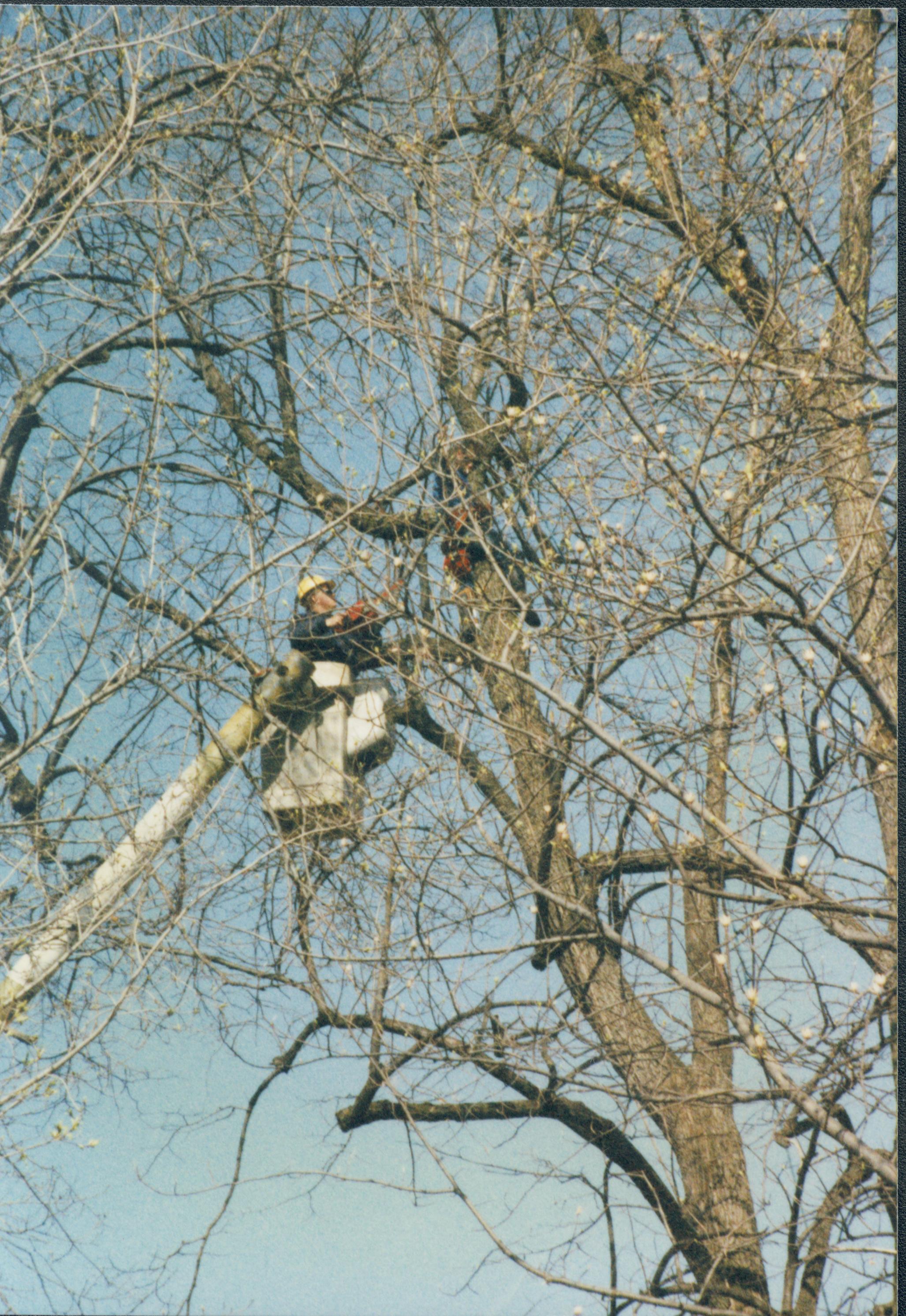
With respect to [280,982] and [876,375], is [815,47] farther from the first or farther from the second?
[280,982]

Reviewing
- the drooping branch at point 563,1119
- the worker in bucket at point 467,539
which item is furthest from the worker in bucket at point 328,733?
the drooping branch at point 563,1119

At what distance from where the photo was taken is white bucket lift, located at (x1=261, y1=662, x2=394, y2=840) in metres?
3.36

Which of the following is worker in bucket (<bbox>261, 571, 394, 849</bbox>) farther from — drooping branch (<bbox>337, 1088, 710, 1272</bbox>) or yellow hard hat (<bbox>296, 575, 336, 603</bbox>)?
drooping branch (<bbox>337, 1088, 710, 1272</bbox>)

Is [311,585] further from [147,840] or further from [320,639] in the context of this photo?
[147,840]

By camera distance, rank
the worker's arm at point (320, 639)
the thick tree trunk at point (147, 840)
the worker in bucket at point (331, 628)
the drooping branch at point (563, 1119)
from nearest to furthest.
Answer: the thick tree trunk at point (147, 840)
the drooping branch at point (563, 1119)
the worker in bucket at point (331, 628)
the worker's arm at point (320, 639)

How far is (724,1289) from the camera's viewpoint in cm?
262

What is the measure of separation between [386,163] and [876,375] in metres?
1.86

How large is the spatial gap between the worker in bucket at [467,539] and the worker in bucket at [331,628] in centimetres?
27

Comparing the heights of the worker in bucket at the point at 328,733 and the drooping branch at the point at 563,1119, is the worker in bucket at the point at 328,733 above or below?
above

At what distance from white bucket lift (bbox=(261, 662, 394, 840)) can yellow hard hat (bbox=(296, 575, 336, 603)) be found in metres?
0.24

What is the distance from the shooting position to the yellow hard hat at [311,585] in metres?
3.32

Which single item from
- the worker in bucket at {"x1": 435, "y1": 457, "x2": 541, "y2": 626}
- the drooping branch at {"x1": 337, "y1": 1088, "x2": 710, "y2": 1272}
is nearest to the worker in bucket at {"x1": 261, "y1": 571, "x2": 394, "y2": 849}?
the worker in bucket at {"x1": 435, "y1": 457, "x2": 541, "y2": 626}

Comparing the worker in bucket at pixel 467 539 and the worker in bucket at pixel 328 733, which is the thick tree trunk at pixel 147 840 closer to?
the worker in bucket at pixel 328 733

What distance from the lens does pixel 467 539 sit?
3.00 metres
